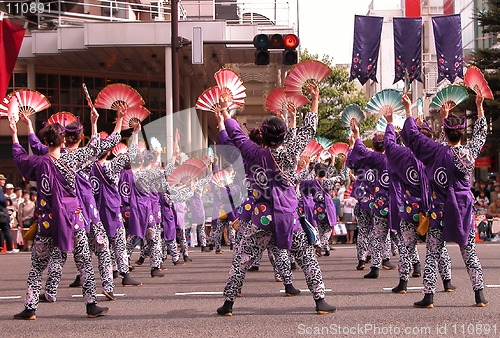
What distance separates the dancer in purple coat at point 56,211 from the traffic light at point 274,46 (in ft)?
28.0

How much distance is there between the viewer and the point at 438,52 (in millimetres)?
19766

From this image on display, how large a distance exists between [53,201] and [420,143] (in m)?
3.58

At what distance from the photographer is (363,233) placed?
41.3ft

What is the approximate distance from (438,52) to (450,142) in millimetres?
11898

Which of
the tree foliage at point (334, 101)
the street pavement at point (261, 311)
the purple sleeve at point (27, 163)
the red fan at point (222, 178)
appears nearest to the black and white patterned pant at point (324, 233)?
the red fan at point (222, 178)

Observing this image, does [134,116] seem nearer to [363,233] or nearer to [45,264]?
[45,264]

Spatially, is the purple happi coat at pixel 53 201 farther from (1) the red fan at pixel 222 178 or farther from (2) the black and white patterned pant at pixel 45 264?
(1) the red fan at pixel 222 178

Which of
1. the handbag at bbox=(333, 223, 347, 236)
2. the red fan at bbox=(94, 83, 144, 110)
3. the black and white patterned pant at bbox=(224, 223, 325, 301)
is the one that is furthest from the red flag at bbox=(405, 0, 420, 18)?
the black and white patterned pant at bbox=(224, 223, 325, 301)

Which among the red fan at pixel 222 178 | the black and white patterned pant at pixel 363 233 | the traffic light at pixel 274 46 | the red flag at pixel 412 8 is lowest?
the black and white patterned pant at pixel 363 233

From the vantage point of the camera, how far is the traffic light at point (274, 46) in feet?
53.7

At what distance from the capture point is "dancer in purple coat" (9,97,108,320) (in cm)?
792

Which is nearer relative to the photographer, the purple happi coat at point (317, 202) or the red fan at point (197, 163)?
the purple happi coat at point (317, 202)

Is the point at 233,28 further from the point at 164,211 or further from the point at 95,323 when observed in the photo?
the point at 95,323

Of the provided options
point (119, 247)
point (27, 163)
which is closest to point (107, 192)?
point (119, 247)
